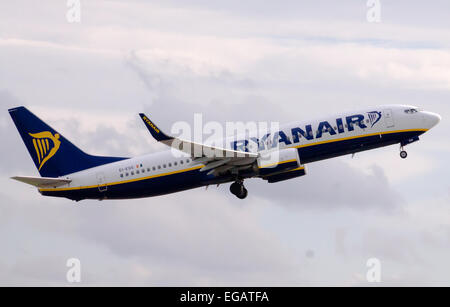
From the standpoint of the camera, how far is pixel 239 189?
6631cm

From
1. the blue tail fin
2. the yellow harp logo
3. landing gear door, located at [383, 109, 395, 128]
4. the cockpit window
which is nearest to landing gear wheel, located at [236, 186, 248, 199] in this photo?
the blue tail fin

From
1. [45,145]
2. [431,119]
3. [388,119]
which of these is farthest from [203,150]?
[431,119]

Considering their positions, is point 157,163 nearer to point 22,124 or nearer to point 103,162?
point 103,162

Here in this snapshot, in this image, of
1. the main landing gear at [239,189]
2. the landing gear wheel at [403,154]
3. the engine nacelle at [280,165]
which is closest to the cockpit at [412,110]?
the landing gear wheel at [403,154]

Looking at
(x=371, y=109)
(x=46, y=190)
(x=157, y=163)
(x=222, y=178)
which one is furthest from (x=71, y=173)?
(x=371, y=109)

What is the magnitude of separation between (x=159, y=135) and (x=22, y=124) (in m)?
18.7

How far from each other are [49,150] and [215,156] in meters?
16.1

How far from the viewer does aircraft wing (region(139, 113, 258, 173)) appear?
60250 millimetres

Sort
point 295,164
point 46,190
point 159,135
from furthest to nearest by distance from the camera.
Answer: point 46,190
point 295,164
point 159,135

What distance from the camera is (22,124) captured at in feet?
227

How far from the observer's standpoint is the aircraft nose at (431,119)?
64375 millimetres

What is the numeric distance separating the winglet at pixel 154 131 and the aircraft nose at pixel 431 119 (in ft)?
72.2

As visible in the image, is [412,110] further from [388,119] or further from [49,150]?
[49,150]

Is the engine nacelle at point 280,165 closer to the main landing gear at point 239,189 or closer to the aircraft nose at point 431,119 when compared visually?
the main landing gear at point 239,189
